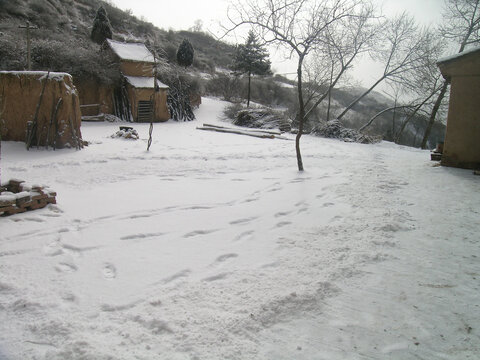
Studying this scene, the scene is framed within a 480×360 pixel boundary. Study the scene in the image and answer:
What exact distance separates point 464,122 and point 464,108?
1.03 ft

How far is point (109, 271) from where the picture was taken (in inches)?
108

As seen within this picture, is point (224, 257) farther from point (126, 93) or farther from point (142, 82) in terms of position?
point (142, 82)

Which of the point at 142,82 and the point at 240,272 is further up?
the point at 142,82

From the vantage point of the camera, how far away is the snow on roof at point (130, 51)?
18.1 meters

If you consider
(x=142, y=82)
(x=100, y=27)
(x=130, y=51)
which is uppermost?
(x=100, y=27)

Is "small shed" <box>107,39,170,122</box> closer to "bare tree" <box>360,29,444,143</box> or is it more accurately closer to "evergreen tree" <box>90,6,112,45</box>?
"evergreen tree" <box>90,6,112,45</box>

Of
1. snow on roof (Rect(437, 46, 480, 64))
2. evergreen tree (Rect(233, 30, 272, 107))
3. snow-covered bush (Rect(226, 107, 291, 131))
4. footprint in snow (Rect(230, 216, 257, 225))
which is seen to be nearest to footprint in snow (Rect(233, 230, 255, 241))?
footprint in snow (Rect(230, 216, 257, 225))

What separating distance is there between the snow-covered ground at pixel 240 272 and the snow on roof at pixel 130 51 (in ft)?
47.6

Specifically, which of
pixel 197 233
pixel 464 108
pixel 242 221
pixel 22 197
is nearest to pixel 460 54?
pixel 464 108

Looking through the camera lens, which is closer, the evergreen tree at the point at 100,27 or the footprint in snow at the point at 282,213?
the footprint in snow at the point at 282,213

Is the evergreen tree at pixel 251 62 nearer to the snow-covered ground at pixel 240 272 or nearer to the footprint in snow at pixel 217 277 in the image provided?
the snow-covered ground at pixel 240 272

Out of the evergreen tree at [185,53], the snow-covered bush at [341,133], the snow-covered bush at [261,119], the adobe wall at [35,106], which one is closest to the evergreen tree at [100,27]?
the evergreen tree at [185,53]

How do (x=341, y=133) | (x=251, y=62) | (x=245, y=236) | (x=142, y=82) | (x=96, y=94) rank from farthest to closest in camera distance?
(x=251, y=62)
(x=142, y=82)
(x=96, y=94)
(x=341, y=133)
(x=245, y=236)

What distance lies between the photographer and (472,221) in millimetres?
4109
